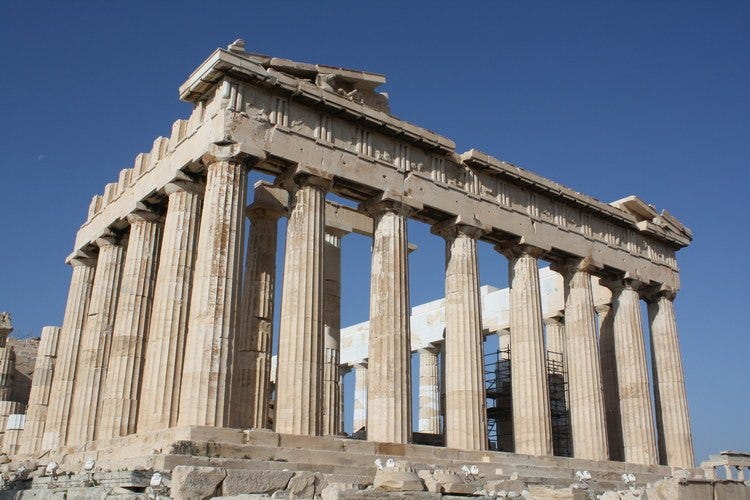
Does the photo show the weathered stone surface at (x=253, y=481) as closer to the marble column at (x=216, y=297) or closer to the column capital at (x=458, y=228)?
the marble column at (x=216, y=297)

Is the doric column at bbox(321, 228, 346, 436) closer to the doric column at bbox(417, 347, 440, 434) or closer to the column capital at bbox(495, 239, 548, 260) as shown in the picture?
the column capital at bbox(495, 239, 548, 260)

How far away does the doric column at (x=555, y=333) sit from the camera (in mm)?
35625

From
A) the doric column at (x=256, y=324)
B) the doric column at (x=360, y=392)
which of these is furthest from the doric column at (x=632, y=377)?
the doric column at (x=256, y=324)

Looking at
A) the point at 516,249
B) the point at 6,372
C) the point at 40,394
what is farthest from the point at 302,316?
the point at 6,372

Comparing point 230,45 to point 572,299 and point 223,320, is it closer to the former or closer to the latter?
point 223,320

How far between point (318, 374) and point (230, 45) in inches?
351

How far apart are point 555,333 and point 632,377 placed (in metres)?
5.91

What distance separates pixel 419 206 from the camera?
81.7 feet

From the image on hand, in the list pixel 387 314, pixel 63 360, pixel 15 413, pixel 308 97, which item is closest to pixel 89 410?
pixel 63 360

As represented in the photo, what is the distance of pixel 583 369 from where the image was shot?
94.0 ft

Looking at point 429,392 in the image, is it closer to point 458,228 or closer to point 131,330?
point 458,228

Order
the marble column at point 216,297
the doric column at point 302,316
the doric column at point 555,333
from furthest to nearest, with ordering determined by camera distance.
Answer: the doric column at point 555,333
the doric column at point 302,316
the marble column at point 216,297

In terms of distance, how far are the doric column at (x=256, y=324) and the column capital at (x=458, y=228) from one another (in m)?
5.12

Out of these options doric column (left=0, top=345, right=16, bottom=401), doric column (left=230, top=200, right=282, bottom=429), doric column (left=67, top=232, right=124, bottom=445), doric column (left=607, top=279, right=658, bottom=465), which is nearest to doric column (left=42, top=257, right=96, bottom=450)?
doric column (left=67, top=232, right=124, bottom=445)
